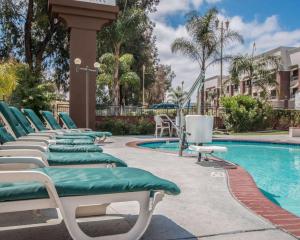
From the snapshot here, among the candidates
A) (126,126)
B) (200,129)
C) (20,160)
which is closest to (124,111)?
(126,126)

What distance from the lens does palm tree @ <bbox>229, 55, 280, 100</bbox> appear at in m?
22.1

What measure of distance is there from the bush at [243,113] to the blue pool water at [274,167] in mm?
5842

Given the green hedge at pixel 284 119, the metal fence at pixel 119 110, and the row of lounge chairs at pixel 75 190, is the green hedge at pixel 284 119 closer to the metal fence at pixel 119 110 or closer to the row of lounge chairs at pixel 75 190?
the metal fence at pixel 119 110

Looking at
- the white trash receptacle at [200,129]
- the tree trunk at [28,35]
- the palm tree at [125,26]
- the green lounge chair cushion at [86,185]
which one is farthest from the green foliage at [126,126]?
the green lounge chair cushion at [86,185]

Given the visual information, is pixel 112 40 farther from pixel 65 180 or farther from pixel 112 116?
pixel 65 180

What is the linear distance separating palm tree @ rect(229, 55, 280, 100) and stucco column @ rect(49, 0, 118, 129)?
416 inches

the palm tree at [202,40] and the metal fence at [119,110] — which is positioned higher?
the palm tree at [202,40]

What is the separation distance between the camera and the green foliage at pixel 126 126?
16297mm

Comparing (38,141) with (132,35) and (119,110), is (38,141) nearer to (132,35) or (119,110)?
(119,110)

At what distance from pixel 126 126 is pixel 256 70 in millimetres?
11544

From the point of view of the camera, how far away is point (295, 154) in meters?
10.6

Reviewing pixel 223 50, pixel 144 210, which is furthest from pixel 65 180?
pixel 223 50

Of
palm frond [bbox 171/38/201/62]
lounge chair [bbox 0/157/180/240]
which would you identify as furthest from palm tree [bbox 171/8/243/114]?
lounge chair [bbox 0/157/180/240]

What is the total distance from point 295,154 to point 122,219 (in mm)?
9177
